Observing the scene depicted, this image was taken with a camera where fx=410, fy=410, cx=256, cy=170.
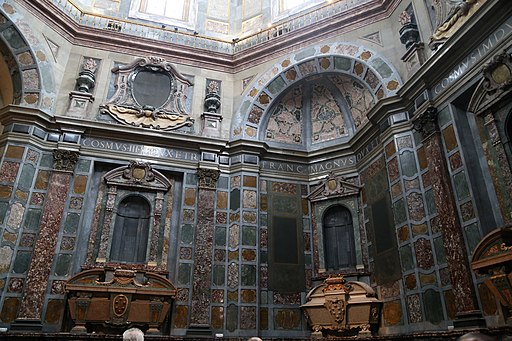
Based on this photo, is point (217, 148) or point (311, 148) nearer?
point (217, 148)

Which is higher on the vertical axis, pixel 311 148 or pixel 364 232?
pixel 311 148

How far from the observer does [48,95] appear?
454 inches

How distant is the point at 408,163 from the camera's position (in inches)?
376

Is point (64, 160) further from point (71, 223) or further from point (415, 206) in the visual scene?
point (415, 206)

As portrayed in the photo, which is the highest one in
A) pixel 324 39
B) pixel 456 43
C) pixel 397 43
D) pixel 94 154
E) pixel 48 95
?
pixel 324 39

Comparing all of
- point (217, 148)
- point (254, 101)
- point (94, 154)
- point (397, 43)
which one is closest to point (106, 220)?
point (94, 154)

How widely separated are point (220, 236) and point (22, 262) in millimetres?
4878

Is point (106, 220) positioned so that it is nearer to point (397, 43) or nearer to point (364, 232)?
point (364, 232)

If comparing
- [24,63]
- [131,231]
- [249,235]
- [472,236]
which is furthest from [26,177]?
[472,236]

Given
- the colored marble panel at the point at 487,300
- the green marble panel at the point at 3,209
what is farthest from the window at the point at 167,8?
the colored marble panel at the point at 487,300

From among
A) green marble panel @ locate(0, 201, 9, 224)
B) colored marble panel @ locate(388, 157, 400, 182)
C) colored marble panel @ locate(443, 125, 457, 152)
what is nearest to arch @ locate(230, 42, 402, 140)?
colored marble panel @ locate(388, 157, 400, 182)

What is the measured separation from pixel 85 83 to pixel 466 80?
10.1 meters

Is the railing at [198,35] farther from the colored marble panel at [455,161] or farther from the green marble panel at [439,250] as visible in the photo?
the green marble panel at [439,250]

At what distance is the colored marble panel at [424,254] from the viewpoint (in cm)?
856
